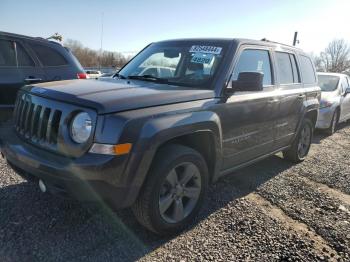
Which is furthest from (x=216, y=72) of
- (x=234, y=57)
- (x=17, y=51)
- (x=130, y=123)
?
(x=17, y=51)

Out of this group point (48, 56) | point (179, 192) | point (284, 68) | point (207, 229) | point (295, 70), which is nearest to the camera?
point (179, 192)

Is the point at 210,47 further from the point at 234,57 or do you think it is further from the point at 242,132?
the point at 242,132

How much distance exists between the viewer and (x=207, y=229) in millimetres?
3389

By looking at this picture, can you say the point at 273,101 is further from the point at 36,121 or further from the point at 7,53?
the point at 7,53

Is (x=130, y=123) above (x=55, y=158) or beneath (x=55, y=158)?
above

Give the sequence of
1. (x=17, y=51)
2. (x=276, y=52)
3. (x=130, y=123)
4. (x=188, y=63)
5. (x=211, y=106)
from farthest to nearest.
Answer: (x=17, y=51), (x=276, y=52), (x=188, y=63), (x=211, y=106), (x=130, y=123)

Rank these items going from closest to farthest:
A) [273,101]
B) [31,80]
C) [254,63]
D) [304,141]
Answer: [254,63] < [273,101] < [31,80] < [304,141]

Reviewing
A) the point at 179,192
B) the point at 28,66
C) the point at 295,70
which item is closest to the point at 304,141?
the point at 295,70

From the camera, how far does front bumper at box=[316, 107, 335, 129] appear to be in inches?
320

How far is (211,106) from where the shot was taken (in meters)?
3.37

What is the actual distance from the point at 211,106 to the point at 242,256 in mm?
1414

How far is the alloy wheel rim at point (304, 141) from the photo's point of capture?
19.1 feet

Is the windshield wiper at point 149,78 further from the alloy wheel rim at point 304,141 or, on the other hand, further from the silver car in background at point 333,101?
the silver car in background at point 333,101

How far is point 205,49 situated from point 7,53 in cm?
337
